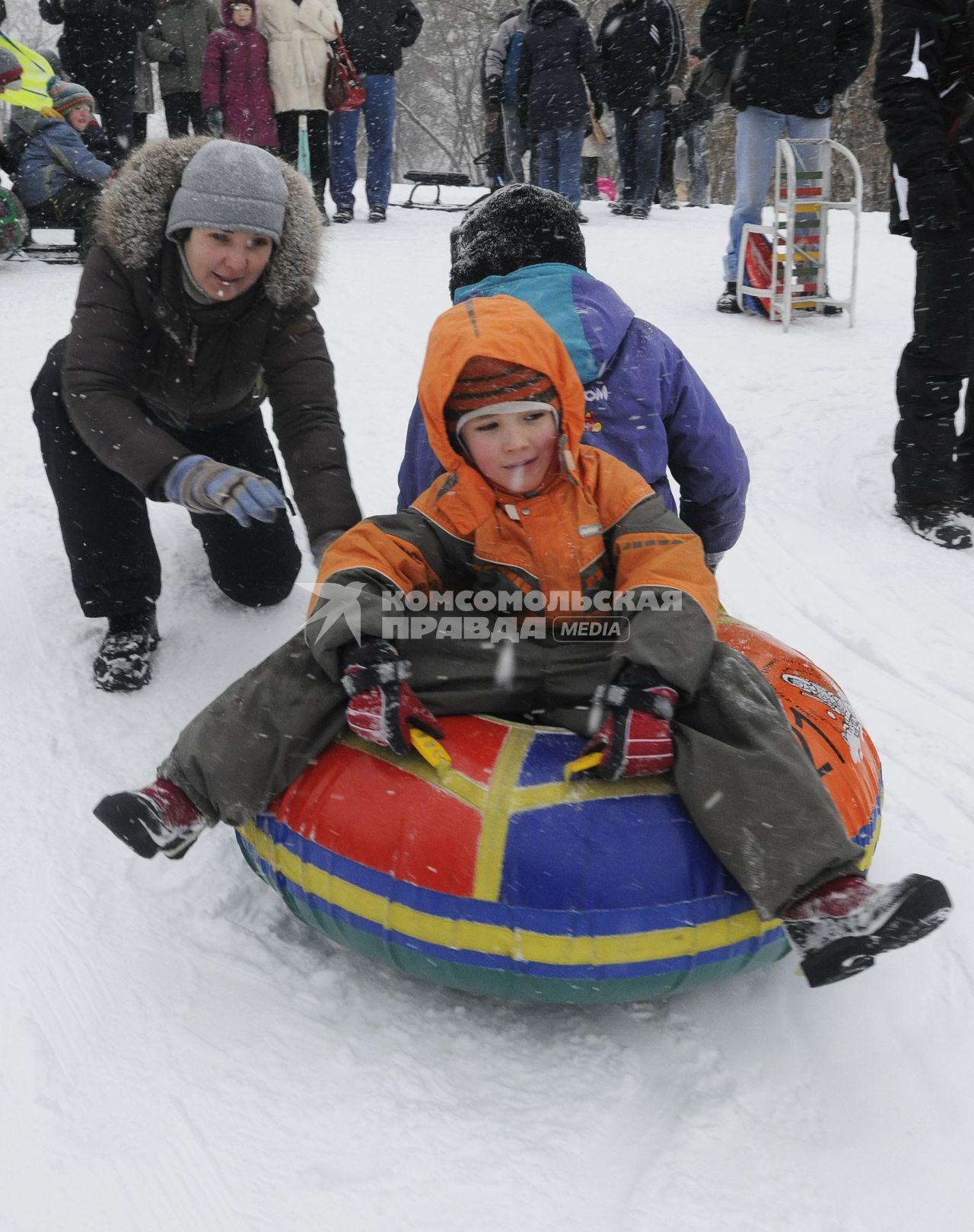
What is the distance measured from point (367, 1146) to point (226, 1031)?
0.33m

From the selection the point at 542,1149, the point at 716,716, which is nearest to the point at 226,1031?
the point at 542,1149

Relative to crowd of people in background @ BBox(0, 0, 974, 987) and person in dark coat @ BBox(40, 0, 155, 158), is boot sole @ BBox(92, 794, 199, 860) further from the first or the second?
person in dark coat @ BBox(40, 0, 155, 158)

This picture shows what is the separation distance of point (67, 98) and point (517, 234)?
20.5 ft

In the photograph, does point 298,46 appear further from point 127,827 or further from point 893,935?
point 893,935

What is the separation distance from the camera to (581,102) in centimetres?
812

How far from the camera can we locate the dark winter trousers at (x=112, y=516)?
2736 millimetres

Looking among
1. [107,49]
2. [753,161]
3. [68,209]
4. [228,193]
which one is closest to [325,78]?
[107,49]

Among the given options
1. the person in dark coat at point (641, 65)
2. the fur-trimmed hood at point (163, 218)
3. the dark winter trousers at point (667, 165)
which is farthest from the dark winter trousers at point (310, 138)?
the fur-trimmed hood at point (163, 218)

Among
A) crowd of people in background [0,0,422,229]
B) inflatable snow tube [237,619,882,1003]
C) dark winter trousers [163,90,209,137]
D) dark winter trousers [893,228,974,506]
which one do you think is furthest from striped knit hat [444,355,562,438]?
dark winter trousers [163,90,209,137]

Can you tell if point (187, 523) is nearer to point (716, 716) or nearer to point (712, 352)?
point (716, 716)

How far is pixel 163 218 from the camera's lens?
8.08 feet

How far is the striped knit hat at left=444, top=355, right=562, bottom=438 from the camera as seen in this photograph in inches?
79.4

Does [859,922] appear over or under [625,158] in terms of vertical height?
under

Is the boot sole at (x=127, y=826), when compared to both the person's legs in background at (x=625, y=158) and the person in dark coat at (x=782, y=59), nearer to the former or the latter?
the person in dark coat at (x=782, y=59)
